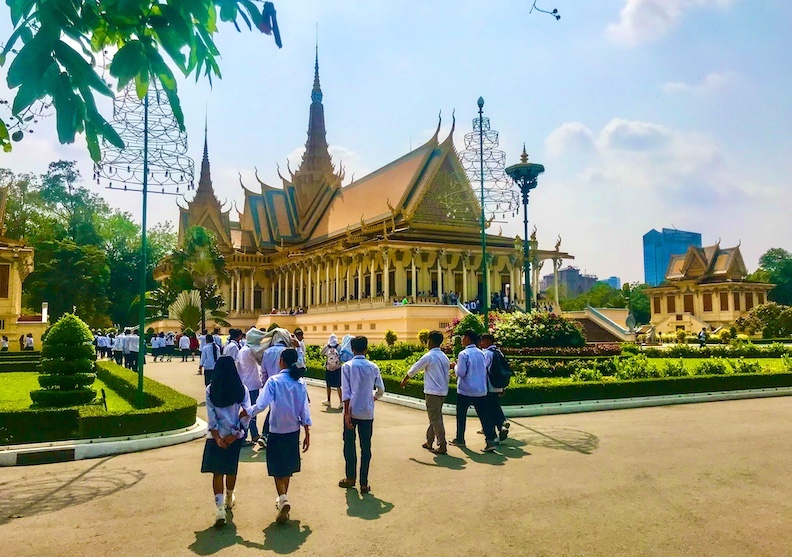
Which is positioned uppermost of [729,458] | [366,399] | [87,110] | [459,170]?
[459,170]

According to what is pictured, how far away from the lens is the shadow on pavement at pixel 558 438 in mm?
8867

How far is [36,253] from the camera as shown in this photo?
46344mm

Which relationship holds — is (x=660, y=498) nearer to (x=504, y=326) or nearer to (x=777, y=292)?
(x=504, y=326)

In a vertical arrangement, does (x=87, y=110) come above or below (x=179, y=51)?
below

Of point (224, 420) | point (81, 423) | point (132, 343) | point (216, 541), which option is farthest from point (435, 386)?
point (132, 343)

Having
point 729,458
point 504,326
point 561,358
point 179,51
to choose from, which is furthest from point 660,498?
point 504,326

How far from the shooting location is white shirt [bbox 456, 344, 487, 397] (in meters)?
9.02

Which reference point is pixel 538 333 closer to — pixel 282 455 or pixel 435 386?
pixel 435 386

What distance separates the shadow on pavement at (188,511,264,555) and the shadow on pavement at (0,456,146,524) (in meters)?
1.85

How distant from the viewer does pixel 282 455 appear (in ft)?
18.7

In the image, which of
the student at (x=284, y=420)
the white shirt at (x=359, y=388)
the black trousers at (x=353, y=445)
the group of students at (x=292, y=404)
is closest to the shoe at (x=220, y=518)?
the group of students at (x=292, y=404)

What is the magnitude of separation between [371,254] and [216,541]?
107 feet

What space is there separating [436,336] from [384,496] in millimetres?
2716

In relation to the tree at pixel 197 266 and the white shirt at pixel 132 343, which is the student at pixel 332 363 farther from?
the tree at pixel 197 266
